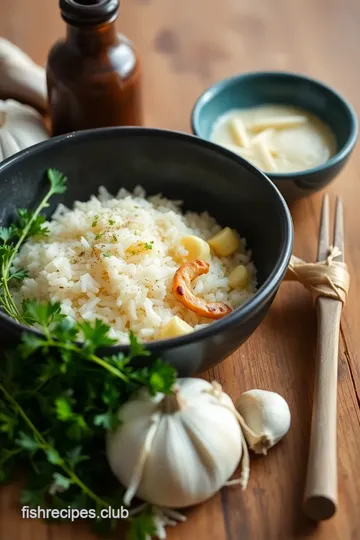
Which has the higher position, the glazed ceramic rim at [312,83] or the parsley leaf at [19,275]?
the glazed ceramic rim at [312,83]

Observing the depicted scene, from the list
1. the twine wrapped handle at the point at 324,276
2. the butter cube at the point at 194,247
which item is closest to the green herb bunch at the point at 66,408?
the butter cube at the point at 194,247

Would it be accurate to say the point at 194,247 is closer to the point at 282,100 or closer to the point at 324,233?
the point at 324,233

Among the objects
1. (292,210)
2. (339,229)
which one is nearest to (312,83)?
(292,210)

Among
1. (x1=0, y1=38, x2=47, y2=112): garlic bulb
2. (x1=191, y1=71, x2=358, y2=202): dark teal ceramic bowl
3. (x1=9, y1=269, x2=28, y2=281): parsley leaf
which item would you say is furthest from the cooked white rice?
(x1=0, y1=38, x2=47, y2=112): garlic bulb

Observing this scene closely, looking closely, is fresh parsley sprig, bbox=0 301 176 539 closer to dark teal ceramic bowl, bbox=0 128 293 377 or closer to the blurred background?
dark teal ceramic bowl, bbox=0 128 293 377

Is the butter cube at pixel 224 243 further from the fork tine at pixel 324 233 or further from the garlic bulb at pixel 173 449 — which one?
the garlic bulb at pixel 173 449

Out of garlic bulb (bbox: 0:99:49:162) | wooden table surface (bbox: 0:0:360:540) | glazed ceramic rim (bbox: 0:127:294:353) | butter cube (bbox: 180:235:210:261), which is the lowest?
wooden table surface (bbox: 0:0:360:540)

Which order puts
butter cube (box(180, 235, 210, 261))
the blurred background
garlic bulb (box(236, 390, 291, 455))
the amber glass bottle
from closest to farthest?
garlic bulb (box(236, 390, 291, 455)), butter cube (box(180, 235, 210, 261)), the amber glass bottle, the blurred background
